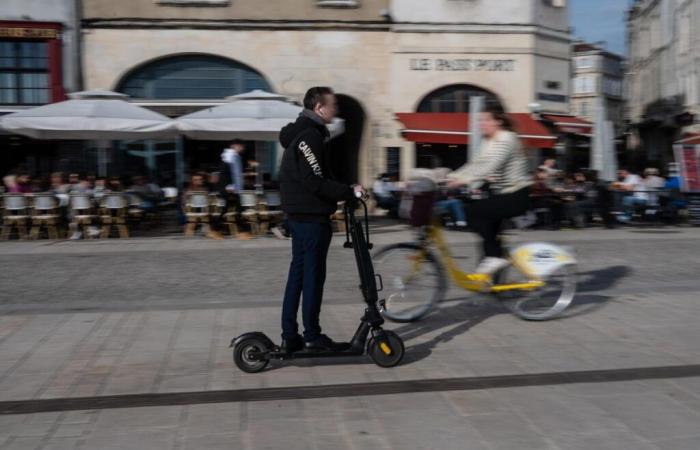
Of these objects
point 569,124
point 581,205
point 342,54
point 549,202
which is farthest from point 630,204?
point 342,54

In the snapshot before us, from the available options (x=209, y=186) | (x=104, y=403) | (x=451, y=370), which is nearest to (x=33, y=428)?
(x=104, y=403)

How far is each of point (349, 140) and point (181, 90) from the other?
4.76m

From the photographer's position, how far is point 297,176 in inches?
193

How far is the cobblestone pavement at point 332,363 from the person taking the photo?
4.02 metres

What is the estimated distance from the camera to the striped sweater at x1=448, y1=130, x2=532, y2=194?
637 cm

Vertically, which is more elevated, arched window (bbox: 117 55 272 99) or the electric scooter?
arched window (bbox: 117 55 272 99)

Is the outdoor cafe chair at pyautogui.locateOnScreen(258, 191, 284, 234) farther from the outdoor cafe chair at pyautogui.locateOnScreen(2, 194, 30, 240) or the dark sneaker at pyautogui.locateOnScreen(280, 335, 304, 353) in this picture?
the dark sneaker at pyautogui.locateOnScreen(280, 335, 304, 353)

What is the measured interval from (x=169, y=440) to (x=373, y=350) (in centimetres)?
162

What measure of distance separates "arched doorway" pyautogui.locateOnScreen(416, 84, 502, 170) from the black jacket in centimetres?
1597

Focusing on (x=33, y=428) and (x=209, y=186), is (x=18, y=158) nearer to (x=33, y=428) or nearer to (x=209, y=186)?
(x=209, y=186)

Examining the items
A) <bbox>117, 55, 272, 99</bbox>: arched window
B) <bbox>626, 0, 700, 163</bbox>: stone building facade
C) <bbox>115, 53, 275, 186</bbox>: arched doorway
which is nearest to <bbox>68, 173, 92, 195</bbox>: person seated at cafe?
<bbox>115, 53, 275, 186</bbox>: arched doorway

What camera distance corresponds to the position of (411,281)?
6.59 metres

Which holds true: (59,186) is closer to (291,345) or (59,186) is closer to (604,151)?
(291,345)

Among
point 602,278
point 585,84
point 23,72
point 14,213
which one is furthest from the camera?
point 585,84
